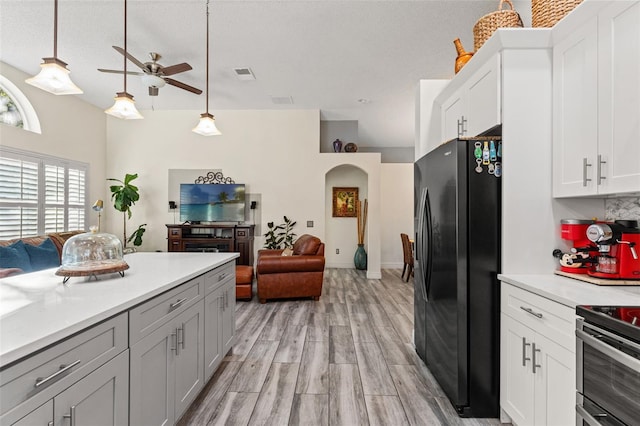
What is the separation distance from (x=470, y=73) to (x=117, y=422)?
115 inches

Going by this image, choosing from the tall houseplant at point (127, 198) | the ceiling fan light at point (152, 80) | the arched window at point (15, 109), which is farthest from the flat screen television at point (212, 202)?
the ceiling fan light at point (152, 80)

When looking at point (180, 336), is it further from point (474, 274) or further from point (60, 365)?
point (474, 274)

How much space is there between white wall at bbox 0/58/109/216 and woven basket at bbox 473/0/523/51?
5.84m

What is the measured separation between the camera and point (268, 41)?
3590mm

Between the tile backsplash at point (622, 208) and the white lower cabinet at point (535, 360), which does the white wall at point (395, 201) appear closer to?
the tile backsplash at point (622, 208)

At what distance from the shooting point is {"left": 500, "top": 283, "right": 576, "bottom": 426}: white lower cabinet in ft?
4.47

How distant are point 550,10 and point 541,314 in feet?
6.00

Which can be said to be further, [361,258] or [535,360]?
[361,258]

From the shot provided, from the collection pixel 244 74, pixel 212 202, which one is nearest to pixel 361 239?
pixel 212 202

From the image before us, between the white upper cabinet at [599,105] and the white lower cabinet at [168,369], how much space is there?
235 cm

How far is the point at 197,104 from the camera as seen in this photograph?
5797 millimetres

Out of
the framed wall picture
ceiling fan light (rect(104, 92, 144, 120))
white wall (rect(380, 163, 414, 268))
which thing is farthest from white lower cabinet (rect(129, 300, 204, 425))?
white wall (rect(380, 163, 414, 268))

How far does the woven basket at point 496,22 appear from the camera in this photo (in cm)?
210

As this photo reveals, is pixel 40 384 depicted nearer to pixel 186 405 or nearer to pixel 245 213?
pixel 186 405
